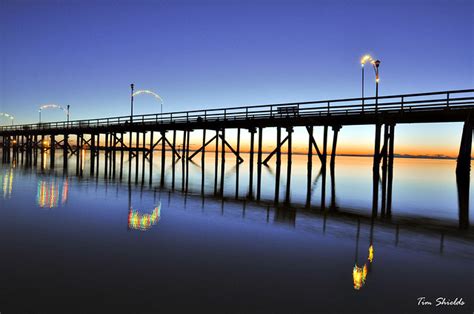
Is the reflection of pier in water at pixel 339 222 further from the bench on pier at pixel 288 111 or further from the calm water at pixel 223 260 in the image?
the bench on pier at pixel 288 111

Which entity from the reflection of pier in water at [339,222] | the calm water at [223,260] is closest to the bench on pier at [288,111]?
the reflection of pier in water at [339,222]

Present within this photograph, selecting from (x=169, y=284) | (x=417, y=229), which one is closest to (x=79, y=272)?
(x=169, y=284)

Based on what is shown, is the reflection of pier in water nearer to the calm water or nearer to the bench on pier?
the calm water

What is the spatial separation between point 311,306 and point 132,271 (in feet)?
8.92

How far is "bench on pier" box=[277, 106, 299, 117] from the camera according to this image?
2814 cm

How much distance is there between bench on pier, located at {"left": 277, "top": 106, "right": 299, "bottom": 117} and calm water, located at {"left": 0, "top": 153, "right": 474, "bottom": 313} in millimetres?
17378

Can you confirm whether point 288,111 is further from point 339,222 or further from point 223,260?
point 223,260

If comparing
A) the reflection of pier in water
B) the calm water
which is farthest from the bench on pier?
the calm water

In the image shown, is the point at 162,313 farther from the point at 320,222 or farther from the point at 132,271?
the point at 320,222

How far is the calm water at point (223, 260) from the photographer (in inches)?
173

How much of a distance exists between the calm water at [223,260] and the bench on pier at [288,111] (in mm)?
17378

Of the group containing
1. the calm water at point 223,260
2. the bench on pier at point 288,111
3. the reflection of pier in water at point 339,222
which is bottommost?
the reflection of pier in water at point 339,222

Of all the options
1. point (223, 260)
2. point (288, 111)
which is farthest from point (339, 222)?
point (288, 111)

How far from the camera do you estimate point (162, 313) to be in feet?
13.3
